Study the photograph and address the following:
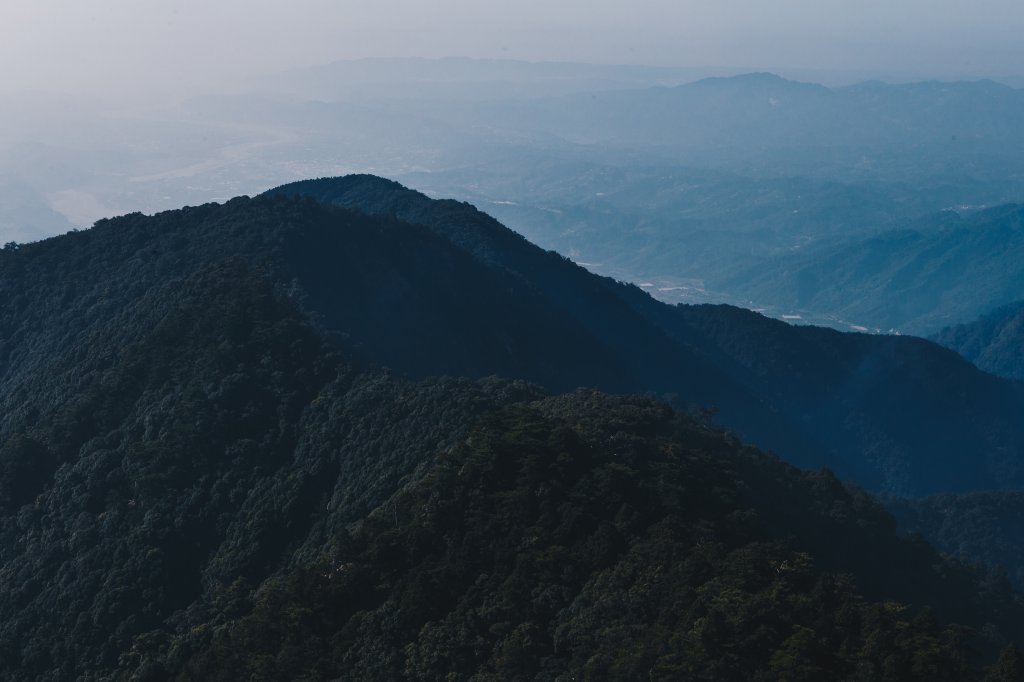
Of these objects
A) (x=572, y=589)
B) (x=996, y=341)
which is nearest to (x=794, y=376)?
(x=996, y=341)

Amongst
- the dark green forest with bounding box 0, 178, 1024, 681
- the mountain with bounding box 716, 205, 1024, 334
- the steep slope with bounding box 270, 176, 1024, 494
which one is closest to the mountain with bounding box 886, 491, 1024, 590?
the steep slope with bounding box 270, 176, 1024, 494

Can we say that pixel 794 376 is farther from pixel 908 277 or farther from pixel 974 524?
pixel 908 277

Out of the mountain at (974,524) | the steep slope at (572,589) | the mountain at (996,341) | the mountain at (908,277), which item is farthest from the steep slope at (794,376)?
the mountain at (908,277)

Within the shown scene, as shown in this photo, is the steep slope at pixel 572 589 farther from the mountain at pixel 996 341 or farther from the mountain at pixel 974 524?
the mountain at pixel 996 341

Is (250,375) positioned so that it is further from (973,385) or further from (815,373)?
(973,385)

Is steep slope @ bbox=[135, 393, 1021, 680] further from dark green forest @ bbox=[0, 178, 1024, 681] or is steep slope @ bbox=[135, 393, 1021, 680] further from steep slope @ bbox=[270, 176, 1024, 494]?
steep slope @ bbox=[270, 176, 1024, 494]

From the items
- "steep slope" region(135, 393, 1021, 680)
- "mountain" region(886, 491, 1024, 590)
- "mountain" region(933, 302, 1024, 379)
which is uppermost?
"steep slope" region(135, 393, 1021, 680)
